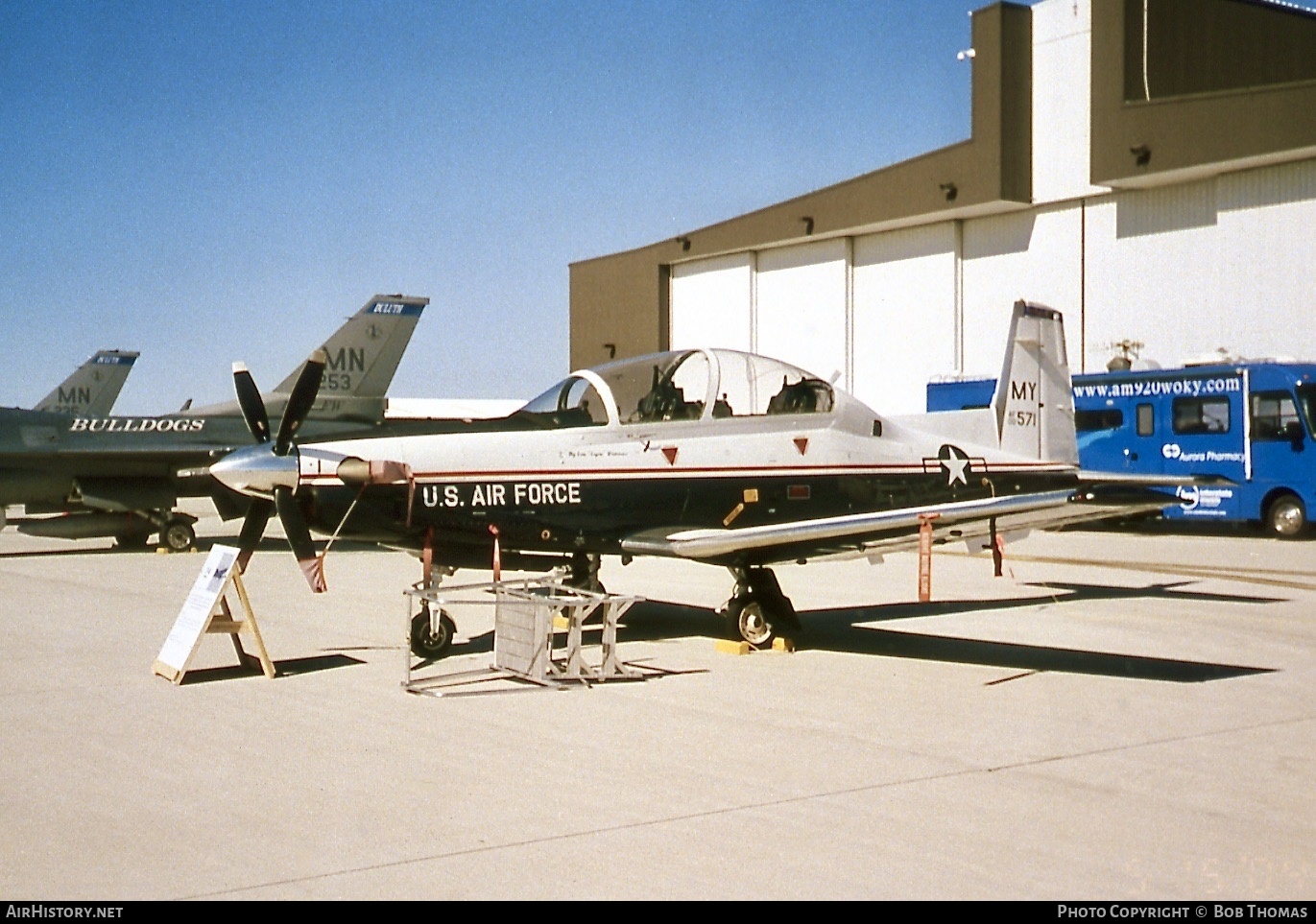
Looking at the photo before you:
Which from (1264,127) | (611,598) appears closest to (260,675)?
(611,598)

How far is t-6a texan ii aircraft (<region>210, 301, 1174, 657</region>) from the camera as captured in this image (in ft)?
30.4

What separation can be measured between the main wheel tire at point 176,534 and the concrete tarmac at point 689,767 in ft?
35.8

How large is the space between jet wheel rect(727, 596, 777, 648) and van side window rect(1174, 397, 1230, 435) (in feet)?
54.6

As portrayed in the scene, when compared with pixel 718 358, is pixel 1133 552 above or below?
below

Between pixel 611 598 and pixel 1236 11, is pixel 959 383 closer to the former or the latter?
pixel 1236 11

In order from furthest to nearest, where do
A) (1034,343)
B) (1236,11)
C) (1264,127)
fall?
(1236,11) → (1264,127) → (1034,343)

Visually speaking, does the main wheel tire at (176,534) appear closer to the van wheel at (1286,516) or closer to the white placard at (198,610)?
the white placard at (198,610)

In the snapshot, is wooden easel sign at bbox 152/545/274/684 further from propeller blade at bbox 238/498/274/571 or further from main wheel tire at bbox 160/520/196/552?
main wheel tire at bbox 160/520/196/552

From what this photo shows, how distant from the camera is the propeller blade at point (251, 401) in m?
9.64

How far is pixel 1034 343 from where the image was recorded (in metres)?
13.2

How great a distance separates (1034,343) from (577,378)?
17.7 ft

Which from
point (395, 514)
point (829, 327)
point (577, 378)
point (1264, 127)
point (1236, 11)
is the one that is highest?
point (1236, 11)

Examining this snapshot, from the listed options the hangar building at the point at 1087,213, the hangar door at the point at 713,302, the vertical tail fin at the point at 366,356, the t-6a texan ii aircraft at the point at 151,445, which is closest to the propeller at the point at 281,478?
the t-6a texan ii aircraft at the point at 151,445

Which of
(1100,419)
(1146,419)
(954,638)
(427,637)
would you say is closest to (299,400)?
(427,637)
